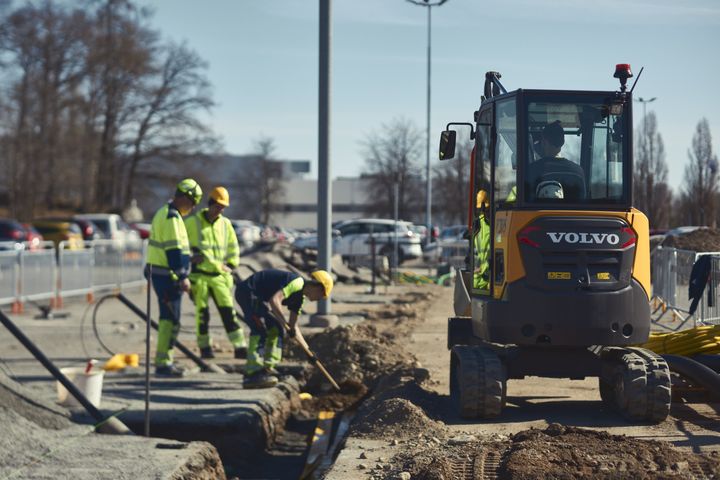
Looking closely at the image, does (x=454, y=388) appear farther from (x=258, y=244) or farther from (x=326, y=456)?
(x=258, y=244)

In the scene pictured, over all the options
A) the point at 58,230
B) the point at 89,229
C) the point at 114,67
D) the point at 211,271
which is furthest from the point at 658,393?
the point at 114,67

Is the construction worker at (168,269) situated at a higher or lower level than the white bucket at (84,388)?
higher

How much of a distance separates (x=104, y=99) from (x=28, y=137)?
20.7 feet

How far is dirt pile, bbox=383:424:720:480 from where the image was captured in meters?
5.84

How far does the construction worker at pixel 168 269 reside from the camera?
10383 millimetres

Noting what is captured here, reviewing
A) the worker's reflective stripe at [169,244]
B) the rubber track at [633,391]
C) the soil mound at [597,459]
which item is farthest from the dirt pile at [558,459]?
the worker's reflective stripe at [169,244]

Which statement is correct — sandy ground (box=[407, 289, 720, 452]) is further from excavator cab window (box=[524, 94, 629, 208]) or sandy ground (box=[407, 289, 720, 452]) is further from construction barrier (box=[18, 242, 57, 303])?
construction barrier (box=[18, 242, 57, 303])

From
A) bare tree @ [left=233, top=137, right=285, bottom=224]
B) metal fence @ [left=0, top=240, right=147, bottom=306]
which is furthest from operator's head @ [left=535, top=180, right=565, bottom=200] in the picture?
bare tree @ [left=233, top=137, right=285, bottom=224]

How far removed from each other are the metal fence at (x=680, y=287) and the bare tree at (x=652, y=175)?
5260 millimetres

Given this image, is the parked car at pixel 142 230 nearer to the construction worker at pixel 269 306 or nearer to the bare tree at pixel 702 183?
the bare tree at pixel 702 183

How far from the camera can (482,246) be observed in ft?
29.7

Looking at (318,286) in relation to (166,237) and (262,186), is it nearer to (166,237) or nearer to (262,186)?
(166,237)

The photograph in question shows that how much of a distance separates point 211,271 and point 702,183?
18.9m

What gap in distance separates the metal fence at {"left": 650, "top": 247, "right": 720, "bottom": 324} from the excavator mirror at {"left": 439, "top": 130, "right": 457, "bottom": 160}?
621cm
